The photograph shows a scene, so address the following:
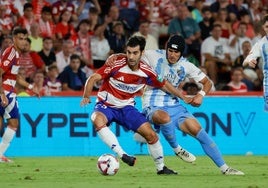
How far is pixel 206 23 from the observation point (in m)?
24.2

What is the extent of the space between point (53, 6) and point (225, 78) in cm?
456

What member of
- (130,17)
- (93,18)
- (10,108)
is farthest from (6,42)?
(10,108)

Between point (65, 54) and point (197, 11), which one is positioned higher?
point (197, 11)

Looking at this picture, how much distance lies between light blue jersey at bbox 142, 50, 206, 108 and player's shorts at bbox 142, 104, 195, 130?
0.26 ft

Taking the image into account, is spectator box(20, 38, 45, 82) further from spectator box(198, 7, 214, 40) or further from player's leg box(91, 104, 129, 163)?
player's leg box(91, 104, 129, 163)

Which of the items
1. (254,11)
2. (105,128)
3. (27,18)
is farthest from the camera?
(254,11)

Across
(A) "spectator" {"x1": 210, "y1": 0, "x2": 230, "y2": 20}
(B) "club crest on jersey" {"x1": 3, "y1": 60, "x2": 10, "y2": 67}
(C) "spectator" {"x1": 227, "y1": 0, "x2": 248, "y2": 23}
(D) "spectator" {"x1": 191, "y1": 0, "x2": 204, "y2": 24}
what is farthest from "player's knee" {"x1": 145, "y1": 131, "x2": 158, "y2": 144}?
(C) "spectator" {"x1": 227, "y1": 0, "x2": 248, "y2": 23}

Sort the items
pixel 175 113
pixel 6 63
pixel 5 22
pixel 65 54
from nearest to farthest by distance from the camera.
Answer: pixel 175 113, pixel 6 63, pixel 5 22, pixel 65 54

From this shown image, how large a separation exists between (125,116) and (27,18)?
892cm

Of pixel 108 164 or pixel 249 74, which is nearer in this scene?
pixel 108 164

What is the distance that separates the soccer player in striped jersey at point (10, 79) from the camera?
16.4 metres

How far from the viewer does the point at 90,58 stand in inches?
891

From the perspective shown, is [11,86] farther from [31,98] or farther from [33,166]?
[31,98]

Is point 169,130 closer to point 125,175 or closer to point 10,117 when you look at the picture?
point 125,175
